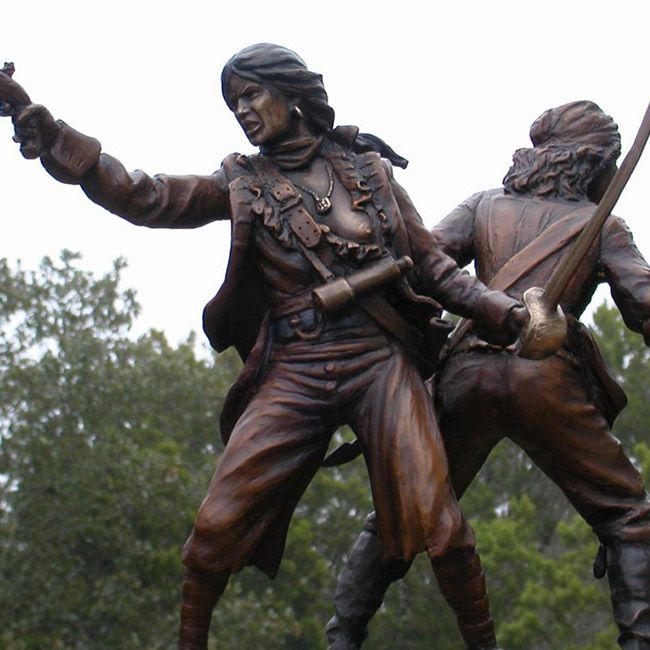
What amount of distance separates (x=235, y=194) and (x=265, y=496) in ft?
3.88

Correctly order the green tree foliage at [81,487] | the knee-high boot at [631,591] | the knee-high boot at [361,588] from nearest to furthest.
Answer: the knee-high boot at [631,591]
the knee-high boot at [361,588]
the green tree foliage at [81,487]

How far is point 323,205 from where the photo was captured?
262 inches

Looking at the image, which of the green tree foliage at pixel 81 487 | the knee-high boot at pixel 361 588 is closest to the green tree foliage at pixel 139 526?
the green tree foliage at pixel 81 487

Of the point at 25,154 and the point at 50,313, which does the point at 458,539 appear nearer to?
the point at 25,154

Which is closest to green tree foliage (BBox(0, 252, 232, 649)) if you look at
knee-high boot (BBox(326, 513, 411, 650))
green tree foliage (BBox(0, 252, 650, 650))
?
green tree foliage (BBox(0, 252, 650, 650))

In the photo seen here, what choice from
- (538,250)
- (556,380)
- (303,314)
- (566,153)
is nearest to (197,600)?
(303,314)

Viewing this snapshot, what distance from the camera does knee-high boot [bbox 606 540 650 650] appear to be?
6770mm

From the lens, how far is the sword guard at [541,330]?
20.9ft

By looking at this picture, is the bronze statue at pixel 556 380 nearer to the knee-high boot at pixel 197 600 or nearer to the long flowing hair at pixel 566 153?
the long flowing hair at pixel 566 153

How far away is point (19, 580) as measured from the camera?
793 inches

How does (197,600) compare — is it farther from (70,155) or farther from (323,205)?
(70,155)

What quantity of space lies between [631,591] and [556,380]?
904 millimetres

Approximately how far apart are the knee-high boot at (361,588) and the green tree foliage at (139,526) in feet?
42.3

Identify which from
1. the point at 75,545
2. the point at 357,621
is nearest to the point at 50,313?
the point at 75,545
